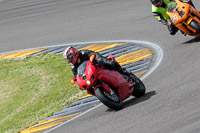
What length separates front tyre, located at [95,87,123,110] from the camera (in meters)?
8.94

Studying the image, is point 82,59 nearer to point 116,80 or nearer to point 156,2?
point 116,80

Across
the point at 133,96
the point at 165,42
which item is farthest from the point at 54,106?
the point at 165,42

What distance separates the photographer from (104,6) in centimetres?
1883

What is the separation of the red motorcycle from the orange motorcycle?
10.6ft

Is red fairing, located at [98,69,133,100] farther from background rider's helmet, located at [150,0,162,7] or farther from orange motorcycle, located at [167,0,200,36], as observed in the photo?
background rider's helmet, located at [150,0,162,7]

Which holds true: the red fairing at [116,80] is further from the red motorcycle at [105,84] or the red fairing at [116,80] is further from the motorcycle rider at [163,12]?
the motorcycle rider at [163,12]

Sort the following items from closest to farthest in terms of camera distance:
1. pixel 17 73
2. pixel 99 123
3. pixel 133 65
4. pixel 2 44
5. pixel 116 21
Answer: pixel 99 123, pixel 133 65, pixel 17 73, pixel 116 21, pixel 2 44

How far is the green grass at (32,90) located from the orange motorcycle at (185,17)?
334 centimetres

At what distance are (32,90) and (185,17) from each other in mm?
4975

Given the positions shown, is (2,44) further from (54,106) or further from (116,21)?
(54,106)

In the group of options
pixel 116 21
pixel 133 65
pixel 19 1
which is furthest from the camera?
pixel 19 1

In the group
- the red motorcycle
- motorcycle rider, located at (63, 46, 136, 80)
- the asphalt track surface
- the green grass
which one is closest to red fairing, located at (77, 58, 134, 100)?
the red motorcycle

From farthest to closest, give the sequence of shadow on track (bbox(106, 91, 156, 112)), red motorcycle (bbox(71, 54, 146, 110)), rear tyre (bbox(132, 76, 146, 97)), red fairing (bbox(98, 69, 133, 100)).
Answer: rear tyre (bbox(132, 76, 146, 97)) < shadow on track (bbox(106, 91, 156, 112)) < red fairing (bbox(98, 69, 133, 100)) < red motorcycle (bbox(71, 54, 146, 110))

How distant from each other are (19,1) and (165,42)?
36.2 feet
